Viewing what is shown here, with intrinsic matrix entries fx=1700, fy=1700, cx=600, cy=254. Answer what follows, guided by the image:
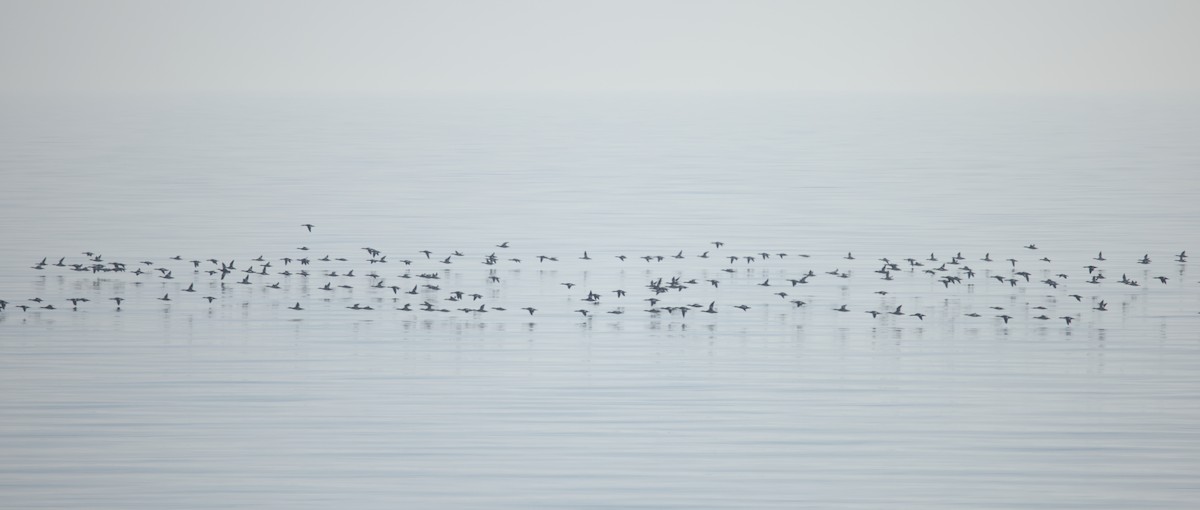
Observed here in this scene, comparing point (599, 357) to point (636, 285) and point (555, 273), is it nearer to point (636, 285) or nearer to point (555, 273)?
point (636, 285)

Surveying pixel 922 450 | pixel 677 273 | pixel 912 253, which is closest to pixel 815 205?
pixel 912 253

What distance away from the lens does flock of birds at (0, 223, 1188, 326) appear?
46.8m

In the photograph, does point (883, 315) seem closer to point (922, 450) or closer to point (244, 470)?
point (922, 450)

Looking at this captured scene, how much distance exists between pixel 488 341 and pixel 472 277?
12431 millimetres

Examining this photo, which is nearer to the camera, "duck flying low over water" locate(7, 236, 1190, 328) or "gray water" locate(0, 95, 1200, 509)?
"gray water" locate(0, 95, 1200, 509)

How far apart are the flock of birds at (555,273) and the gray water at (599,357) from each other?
259 mm

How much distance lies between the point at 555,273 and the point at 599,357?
1644cm

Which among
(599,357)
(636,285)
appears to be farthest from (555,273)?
(599,357)

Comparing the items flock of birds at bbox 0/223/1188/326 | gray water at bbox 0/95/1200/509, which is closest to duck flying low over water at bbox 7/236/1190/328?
flock of birds at bbox 0/223/1188/326

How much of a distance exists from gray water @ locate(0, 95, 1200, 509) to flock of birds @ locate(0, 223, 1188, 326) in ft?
0.85

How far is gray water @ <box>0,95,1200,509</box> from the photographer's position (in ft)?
91.3

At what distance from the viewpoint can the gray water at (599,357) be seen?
2783cm

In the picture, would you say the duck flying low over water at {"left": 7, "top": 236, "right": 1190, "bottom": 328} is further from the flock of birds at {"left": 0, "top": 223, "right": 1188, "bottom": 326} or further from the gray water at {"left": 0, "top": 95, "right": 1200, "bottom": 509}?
the gray water at {"left": 0, "top": 95, "right": 1200, "bottom": 509}

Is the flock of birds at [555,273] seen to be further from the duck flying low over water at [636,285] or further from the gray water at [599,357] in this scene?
the gray water at [599,357]
